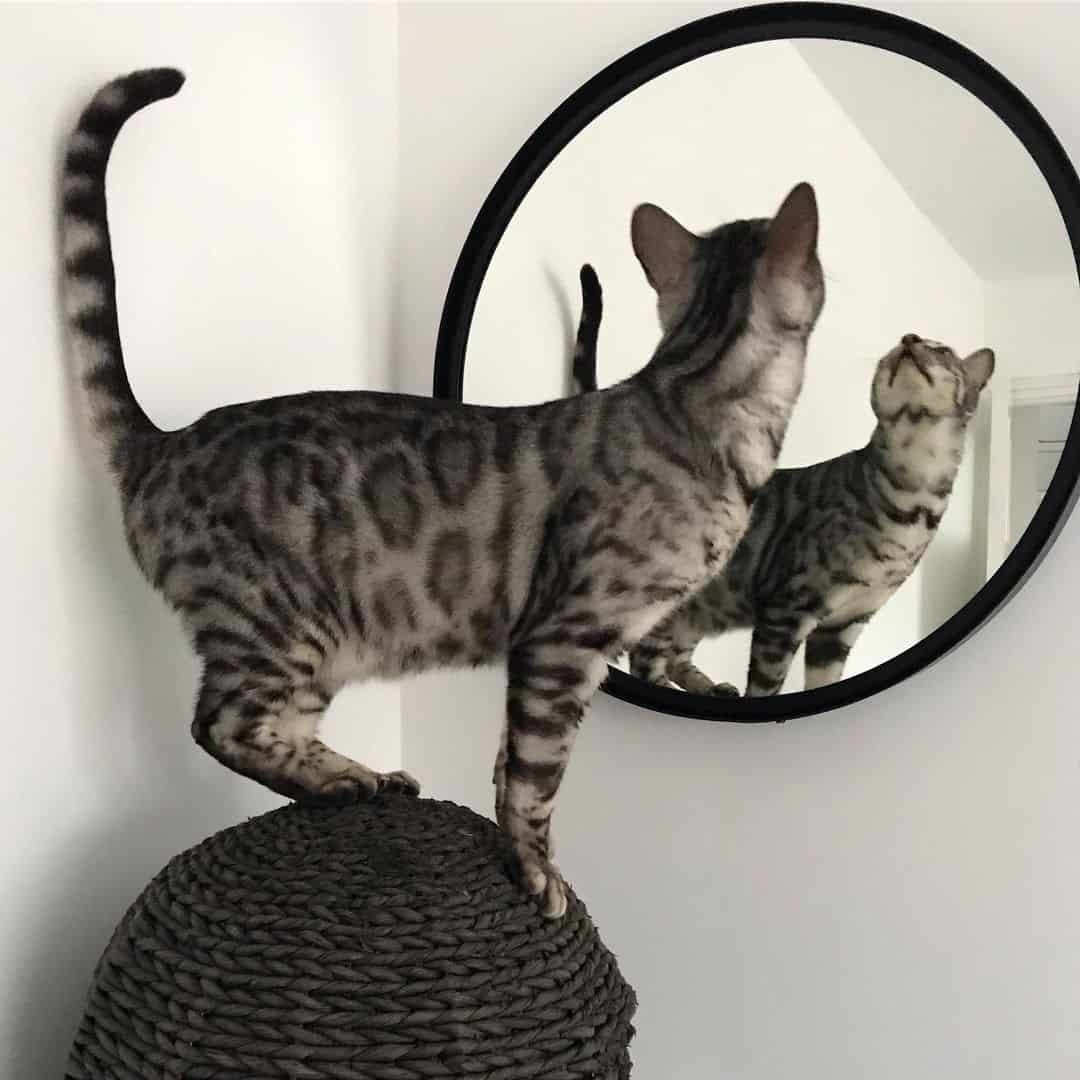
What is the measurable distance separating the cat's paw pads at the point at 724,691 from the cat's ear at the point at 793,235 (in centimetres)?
43

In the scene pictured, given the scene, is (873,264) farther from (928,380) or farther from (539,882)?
(539,882)

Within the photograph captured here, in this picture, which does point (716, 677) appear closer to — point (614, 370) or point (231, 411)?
point (614, 370)

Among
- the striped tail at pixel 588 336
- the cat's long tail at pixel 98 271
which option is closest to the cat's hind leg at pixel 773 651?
the striped tail at pixel 588 336

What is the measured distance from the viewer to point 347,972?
2.37 ft

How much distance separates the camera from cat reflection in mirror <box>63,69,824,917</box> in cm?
86

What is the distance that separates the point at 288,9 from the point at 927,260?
682 mm

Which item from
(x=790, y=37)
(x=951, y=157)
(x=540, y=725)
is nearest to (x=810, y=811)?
(x=540, y=725)

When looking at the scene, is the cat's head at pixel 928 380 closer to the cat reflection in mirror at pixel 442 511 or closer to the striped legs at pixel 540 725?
the cat reflection in mirror at pixel 442 511

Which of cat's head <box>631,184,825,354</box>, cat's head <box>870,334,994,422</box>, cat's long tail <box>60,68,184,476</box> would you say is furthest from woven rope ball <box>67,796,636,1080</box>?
cat's head <box>870,334,994,422</box>

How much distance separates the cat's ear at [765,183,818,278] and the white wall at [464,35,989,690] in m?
0.21

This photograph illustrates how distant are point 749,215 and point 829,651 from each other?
0.43 m

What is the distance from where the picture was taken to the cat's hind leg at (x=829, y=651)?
3.59ft

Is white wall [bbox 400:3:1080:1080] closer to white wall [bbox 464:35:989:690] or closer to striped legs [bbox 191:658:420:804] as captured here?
white wall [bbox 464:35:989:690]

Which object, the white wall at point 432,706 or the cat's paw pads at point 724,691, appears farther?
the cat's paw pads at point 724,691
